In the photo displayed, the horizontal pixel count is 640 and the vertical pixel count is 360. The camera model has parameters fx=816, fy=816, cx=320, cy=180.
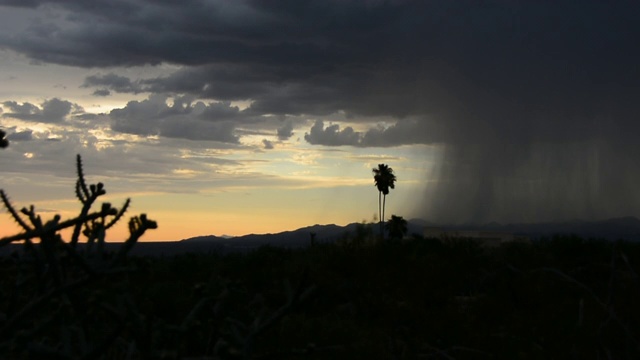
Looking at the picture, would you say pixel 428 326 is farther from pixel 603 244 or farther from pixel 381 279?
pixel 603 244

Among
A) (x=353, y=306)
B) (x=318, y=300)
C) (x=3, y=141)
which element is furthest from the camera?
(x=318, y=300)

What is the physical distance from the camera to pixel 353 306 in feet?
57.1

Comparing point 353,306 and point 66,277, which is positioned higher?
point 66,277

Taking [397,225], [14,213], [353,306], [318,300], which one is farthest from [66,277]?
[397,225]


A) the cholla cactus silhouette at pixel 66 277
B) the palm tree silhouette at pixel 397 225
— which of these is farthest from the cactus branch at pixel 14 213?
the palm tree silhouette at pixel 397 225

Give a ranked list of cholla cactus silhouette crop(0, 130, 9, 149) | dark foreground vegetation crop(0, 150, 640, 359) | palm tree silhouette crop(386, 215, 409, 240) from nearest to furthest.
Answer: cholla cactus silhouette crop(0, 130, 9, 149) < dark foreground vegetation crop(0, 150, 640, 359) < palm tree silhouette crop(386, 215, 409, 240)

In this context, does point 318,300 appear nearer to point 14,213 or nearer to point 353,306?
point 353,306

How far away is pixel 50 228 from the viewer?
2.03 m

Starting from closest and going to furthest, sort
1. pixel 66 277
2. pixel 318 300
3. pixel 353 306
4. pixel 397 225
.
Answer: pixel 66 277, pixel 353 306, pixel 318 300, pixel 397 225

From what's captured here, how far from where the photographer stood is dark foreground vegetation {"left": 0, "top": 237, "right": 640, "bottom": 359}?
7.87 ft

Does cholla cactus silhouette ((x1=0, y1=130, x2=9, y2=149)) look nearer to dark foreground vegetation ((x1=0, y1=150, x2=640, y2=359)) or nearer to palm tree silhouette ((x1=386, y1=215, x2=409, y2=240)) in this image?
dark foreground vegetation ((x1=0, y1=150, x2=640, y2=359))

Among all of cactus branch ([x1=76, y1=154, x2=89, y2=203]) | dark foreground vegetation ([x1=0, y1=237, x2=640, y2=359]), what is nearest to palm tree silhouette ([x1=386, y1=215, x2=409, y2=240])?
dark foreground vegetation ([x1=0, y1=237, x2=640, y2=359])

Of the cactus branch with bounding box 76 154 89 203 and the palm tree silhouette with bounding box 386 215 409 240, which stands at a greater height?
the palm tree silhouette with bounding box 386 215 409 240

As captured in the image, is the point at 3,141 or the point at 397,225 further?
the point at 397,225
